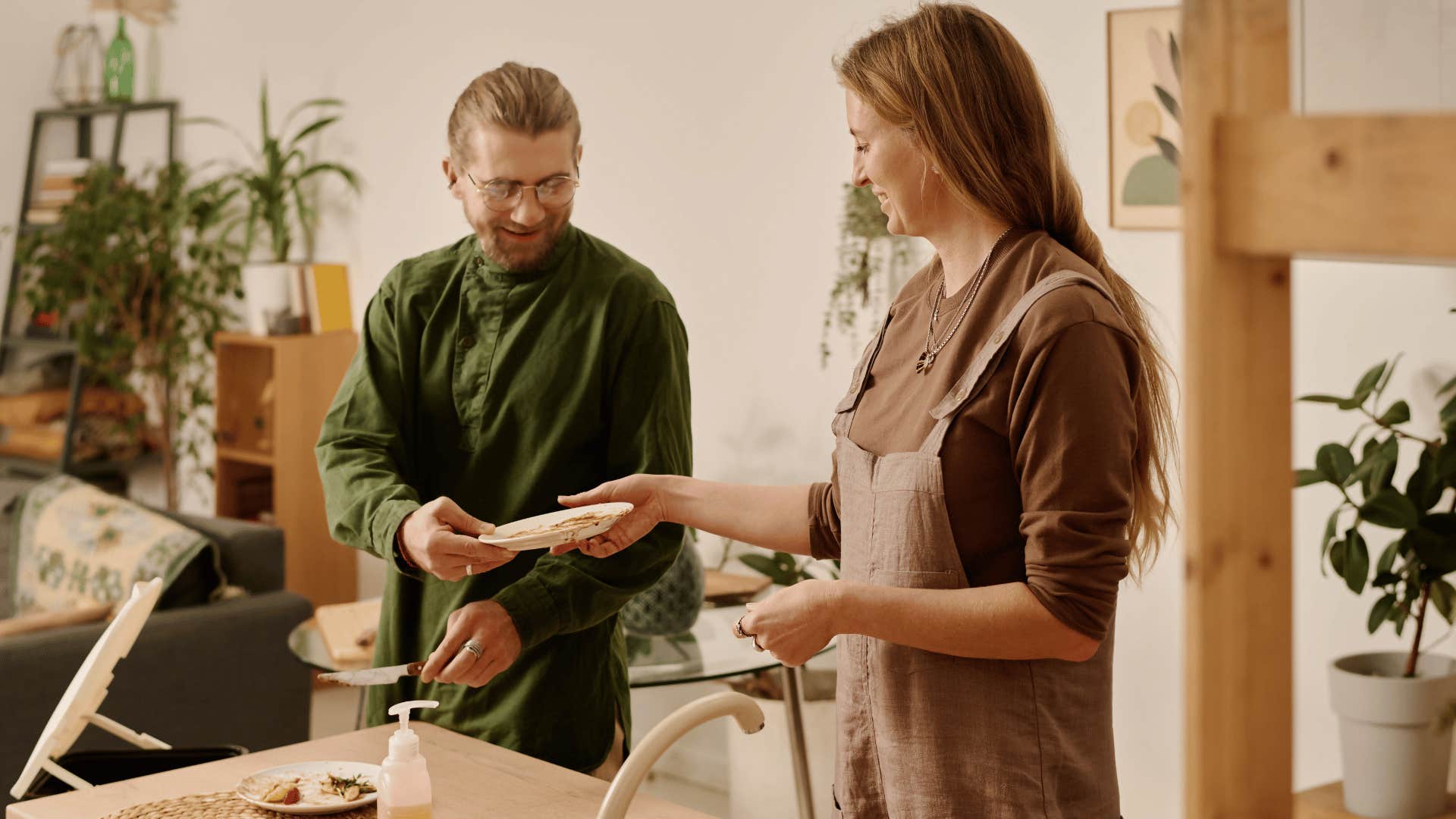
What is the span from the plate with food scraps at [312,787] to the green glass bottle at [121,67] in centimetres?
533

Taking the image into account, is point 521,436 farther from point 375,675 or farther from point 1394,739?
point 1394,739

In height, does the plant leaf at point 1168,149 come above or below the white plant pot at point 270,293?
above

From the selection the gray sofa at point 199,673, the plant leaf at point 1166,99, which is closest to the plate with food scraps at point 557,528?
the plant leaf at point 1166,99

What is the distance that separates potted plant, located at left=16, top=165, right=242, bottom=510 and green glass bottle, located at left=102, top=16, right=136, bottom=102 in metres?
0.55

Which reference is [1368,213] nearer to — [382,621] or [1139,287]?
[382,621]

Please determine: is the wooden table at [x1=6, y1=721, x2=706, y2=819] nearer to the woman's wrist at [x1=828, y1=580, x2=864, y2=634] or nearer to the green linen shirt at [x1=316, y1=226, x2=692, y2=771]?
the green linen shirt at [x1=316, y1=226, x2=692, y2=771]

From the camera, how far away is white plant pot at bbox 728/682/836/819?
3324mm

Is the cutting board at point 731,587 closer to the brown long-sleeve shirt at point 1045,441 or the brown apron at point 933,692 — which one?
the brown apron at point 933,692

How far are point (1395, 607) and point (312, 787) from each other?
1.76 metres

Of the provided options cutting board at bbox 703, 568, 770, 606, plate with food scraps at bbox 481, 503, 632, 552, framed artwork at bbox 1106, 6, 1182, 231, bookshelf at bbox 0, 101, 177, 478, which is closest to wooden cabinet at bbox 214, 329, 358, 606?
bookshelf at bbox 0, 101, 177, 478

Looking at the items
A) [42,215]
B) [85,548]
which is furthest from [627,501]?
[42,215]

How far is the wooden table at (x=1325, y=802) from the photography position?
94.7 inches

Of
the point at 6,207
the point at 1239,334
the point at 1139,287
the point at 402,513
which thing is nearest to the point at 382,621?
the point at 402,513

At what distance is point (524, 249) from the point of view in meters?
1.97
